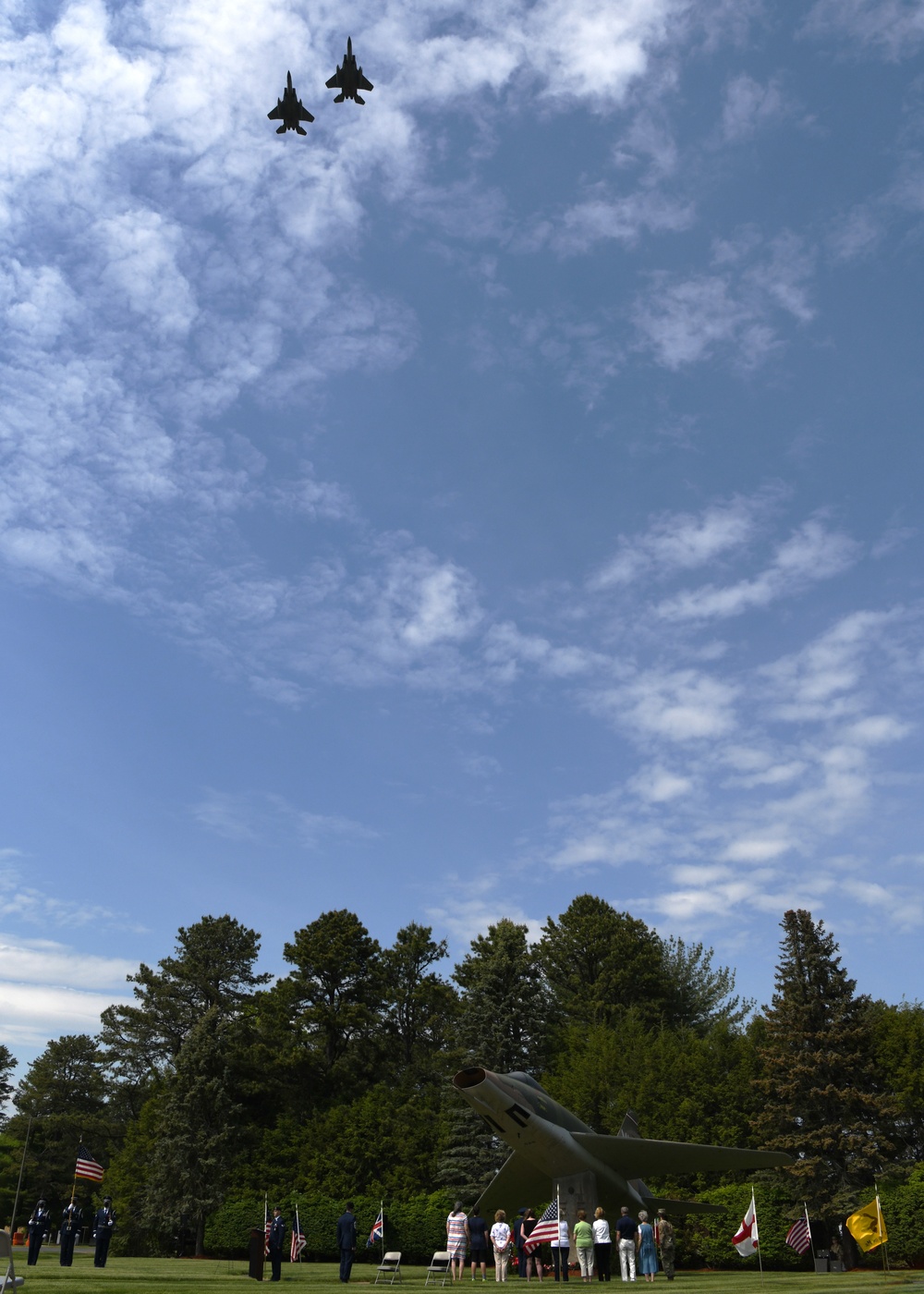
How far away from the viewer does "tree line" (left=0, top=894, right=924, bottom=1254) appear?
126 feet

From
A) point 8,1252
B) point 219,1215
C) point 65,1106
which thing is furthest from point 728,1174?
point 65,1106

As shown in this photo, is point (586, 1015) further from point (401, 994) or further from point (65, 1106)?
point (65, 1106)

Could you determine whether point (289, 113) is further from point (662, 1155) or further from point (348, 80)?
point (662, 1155)

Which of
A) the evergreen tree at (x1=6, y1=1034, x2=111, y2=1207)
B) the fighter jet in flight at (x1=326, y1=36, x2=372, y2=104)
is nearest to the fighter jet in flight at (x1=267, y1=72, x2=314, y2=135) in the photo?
the fighter jet in flight at (x1=326, y1=36, x2=372, y2=104)

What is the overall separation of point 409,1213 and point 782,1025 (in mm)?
18420

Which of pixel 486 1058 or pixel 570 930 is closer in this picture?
pixel 486 1058

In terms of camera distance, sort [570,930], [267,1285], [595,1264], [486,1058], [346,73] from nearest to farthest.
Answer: [267,1285] → [595,1264] → [346,73] → [486,1058] → [570,930]

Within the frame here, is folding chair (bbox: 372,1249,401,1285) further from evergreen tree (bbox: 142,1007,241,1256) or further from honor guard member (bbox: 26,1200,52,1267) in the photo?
evergreen tree (bbox: 142,1007,241,1256)

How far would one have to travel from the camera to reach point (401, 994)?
2084 inches

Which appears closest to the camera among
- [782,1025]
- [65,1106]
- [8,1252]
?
[8,1252]

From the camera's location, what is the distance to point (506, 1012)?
151 ft

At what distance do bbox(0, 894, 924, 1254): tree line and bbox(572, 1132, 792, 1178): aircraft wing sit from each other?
10.4 m

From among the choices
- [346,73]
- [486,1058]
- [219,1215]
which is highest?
[346,73]

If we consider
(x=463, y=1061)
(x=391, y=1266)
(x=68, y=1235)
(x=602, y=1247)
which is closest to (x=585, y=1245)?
(x=602, y=1247)
